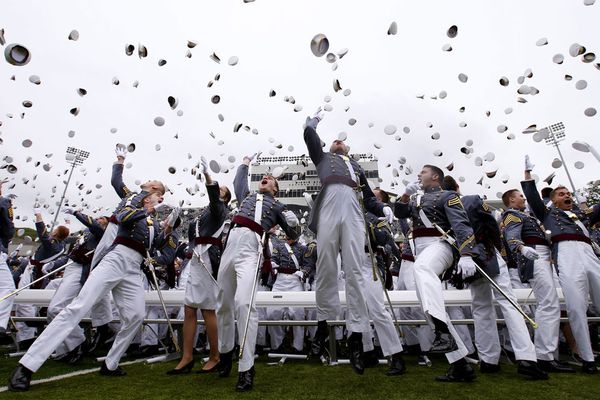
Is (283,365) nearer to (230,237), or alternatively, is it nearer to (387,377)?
(387,377)

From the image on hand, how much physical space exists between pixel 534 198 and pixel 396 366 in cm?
323

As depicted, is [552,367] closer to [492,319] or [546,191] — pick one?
[492,319]

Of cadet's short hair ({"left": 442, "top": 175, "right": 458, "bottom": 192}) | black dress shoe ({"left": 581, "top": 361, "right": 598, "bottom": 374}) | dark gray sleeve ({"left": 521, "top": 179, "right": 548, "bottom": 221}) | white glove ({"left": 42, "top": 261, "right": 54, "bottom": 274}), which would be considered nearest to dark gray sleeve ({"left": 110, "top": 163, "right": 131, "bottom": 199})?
cadet's short hair ({"left": 442, "top": 175, "right": 458, "bottom": 192})

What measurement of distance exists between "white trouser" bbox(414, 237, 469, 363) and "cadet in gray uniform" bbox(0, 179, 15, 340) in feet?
20.7

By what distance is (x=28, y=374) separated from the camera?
431cm

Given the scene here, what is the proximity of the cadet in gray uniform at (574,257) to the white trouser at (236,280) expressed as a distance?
162 inches

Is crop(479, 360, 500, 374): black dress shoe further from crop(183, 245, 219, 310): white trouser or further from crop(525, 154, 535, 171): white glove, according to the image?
crop(183, 245, 219, 310): white trouser

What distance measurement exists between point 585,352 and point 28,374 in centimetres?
700

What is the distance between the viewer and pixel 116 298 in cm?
556

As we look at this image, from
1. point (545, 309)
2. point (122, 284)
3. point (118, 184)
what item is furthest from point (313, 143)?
point (545, 309)

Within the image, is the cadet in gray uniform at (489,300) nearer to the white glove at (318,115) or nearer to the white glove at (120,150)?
the white glove at (318,115)

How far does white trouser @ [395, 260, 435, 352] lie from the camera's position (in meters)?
7.10

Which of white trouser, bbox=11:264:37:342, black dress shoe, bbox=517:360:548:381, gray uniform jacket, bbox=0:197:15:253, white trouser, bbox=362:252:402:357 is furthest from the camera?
white trouser, bbox=11:264:37:342

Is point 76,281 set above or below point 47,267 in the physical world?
below
